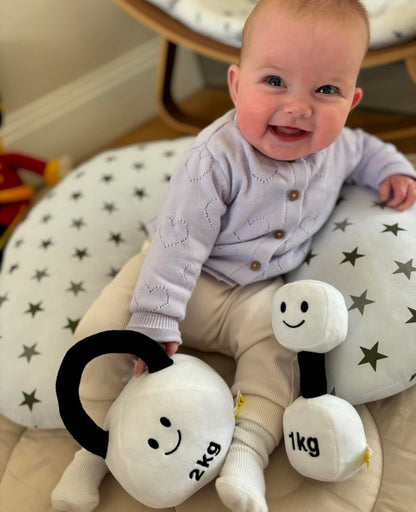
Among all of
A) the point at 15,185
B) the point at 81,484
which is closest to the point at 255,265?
the point at 81,484

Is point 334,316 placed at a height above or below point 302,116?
below

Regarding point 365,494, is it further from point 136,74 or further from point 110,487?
point 136,74

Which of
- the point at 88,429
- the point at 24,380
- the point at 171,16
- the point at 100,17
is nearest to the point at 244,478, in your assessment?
the point at 88,429

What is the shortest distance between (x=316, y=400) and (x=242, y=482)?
0.48ft

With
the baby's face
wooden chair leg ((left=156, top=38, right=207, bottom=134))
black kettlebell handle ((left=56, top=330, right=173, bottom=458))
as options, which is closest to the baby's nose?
the baby's face

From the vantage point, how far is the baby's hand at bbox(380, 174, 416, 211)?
942mm

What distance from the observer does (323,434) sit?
0.72m

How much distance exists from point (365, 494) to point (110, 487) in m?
0.36

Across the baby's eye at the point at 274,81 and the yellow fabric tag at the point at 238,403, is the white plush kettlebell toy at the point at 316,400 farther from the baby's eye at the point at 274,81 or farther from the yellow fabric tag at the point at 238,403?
the baby's eye at the point at 274,81

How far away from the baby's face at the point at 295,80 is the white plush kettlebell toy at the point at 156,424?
0.34 m

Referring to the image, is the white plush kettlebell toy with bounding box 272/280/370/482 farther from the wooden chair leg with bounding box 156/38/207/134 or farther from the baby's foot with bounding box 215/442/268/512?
the wooden chair leg with bounding box 156/38/207/134

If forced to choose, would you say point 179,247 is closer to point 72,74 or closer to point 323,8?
point 323,8

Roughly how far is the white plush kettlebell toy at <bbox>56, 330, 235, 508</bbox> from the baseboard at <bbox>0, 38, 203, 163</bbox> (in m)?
1.07

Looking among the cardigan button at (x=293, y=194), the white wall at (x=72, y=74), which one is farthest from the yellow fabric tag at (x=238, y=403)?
the white wall at (x=72, y=74)
